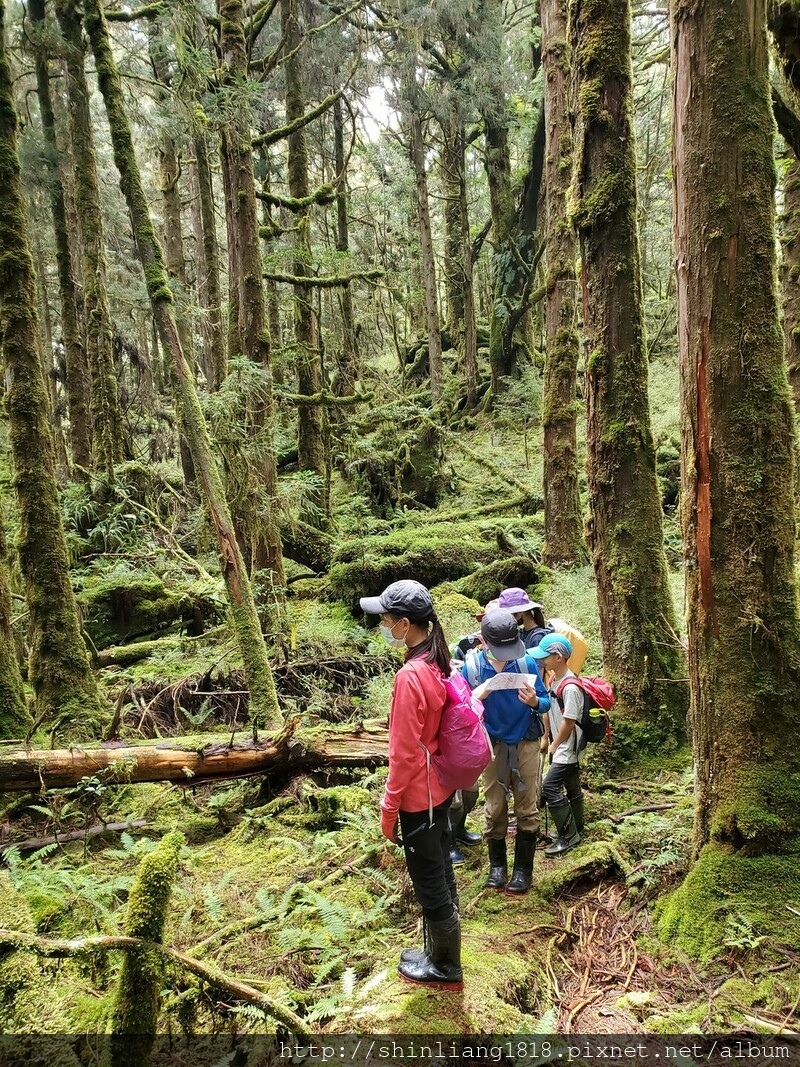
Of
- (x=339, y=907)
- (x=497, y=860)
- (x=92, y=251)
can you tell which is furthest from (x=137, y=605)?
(x=497, y=860)

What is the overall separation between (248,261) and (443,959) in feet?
29.7

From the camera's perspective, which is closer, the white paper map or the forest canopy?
the forest canopy

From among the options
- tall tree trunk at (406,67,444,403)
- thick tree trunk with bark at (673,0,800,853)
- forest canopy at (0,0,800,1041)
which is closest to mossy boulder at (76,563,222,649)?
forest canopy at (0,0,800,1041)

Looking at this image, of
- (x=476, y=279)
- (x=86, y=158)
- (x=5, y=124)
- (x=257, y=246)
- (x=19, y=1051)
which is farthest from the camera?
(x=476, y=279)

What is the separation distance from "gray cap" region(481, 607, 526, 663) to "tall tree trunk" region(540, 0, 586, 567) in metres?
6.45

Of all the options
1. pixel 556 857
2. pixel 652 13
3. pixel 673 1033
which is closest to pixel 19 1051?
pixel 673 1033

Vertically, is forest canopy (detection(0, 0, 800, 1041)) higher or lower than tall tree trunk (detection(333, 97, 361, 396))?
lower

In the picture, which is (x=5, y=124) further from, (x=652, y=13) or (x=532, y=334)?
(x=532, y=334)

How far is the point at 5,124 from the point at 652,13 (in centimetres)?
1377

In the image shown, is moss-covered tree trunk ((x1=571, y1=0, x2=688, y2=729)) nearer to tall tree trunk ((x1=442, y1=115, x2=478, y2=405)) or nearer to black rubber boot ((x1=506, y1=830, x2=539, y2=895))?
black rubber boot ((x1=506, y1=830, x2=539, y2=895))

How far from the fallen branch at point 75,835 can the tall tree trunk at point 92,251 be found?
8.27 meters

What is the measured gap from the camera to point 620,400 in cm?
576

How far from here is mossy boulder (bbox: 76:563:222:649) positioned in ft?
34.6

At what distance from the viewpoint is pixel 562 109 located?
32.6 feet
